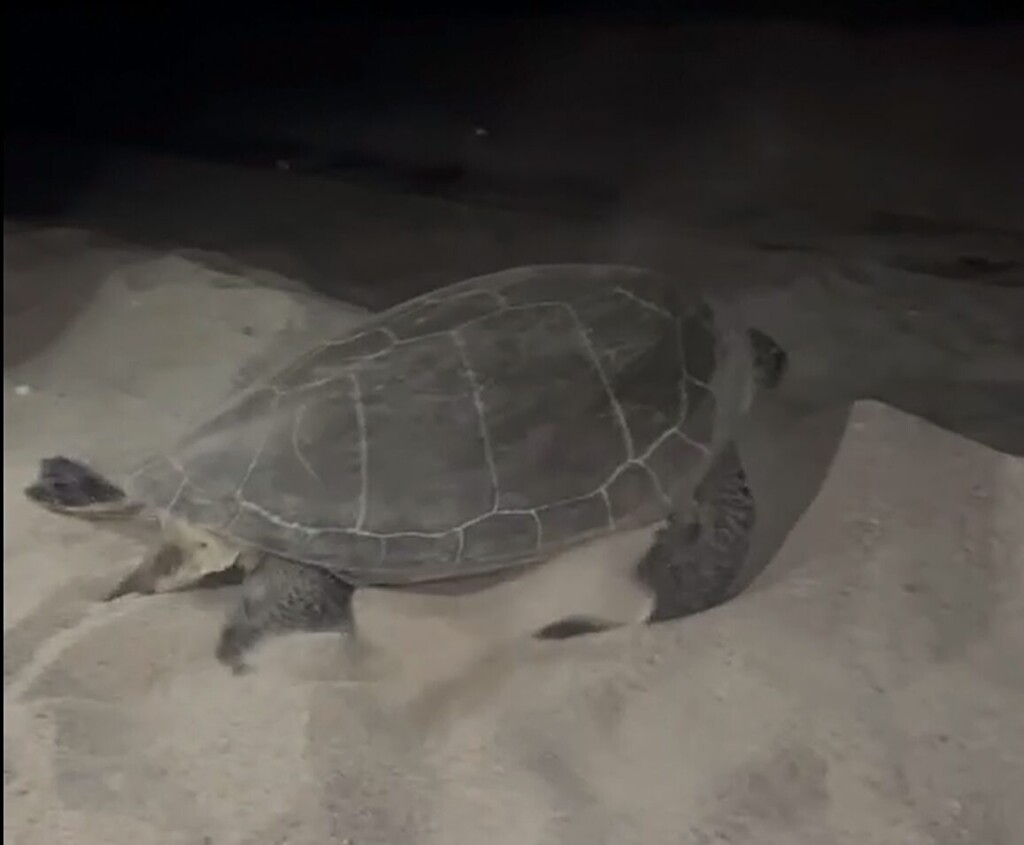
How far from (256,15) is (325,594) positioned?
28.0 inches

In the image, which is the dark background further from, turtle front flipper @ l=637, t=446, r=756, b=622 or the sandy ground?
turtle front flipper @ l=637, t=446, r=756, b=622

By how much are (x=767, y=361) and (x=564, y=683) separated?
535mm

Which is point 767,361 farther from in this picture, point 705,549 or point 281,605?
point 281,605

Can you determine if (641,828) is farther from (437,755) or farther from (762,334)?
(762,334)

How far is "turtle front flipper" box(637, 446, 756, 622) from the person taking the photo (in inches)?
50.8

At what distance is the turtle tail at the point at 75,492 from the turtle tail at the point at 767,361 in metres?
0.74

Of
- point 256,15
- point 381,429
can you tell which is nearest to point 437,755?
point 381,429

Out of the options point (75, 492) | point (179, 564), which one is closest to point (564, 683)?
point (179, 564)

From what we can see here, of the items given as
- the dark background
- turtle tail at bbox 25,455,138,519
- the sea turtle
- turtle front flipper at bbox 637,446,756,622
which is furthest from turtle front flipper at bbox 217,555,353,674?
the dark background

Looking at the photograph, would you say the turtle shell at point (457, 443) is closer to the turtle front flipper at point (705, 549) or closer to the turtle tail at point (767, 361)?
the turtle front flipper at point (705, 549)

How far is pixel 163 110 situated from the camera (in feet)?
6.16

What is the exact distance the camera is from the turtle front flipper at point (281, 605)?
124cm

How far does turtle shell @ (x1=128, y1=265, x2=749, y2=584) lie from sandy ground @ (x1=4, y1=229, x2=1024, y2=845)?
97mm

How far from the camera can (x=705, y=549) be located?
1325mm
